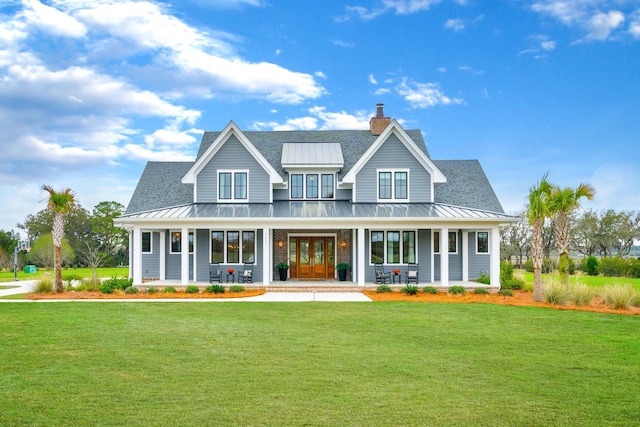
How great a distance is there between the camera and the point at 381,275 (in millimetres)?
21531

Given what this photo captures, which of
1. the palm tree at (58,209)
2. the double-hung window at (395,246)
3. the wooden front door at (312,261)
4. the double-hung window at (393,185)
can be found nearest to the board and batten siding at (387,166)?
the double-hung window at (393,185)

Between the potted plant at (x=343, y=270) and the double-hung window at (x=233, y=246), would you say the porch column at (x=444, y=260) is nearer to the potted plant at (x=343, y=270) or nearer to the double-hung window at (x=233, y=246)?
the potted plant at (x=343, y=270)

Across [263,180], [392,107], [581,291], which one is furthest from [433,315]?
[392,107]

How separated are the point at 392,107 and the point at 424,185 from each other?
6985 mm

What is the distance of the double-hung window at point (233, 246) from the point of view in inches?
888

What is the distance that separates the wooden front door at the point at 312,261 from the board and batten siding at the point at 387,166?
3.27 m

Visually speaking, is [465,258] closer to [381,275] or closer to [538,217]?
[381,275]

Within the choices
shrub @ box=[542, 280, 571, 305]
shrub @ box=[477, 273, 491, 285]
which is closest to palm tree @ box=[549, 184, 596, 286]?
shrub @ box=[542, 280, 571, 305]

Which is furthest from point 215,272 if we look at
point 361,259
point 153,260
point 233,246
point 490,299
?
Result: point 490,299

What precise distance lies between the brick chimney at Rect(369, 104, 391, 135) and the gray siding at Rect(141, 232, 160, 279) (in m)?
14.4

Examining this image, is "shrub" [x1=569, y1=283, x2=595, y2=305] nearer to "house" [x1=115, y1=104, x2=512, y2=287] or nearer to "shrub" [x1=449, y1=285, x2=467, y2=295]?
"shrub" [x1=449, y1=285, x2=467, y2=295]

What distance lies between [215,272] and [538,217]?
14.9 meters

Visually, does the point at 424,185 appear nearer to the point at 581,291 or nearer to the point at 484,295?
the point at 484,295

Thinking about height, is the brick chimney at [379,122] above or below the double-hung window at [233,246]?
above
